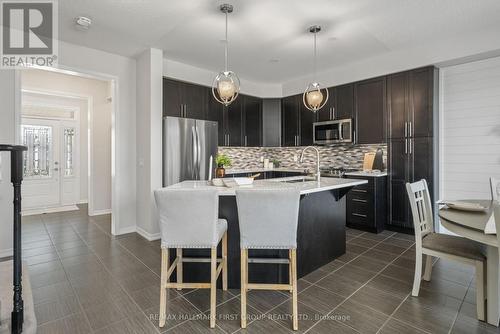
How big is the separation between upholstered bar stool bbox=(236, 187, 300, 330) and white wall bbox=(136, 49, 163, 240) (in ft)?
7.62

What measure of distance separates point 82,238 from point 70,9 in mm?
2998

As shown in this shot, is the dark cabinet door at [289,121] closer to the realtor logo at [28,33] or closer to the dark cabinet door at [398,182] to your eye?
the dark cabinet door at [398,182]

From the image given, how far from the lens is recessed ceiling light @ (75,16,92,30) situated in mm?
2923

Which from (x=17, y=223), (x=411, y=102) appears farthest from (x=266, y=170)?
(x=17, y=223)

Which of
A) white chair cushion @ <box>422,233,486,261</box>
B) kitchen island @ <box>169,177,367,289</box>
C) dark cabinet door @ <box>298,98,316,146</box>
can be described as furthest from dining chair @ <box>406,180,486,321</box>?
dark cabinet door @ <box>298,98,316,146</box>

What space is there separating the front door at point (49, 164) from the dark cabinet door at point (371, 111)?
251 inches

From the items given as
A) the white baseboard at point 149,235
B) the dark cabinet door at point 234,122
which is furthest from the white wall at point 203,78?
the white baseboard at point 149,235

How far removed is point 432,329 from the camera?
5.94ft

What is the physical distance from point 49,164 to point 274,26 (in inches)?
234

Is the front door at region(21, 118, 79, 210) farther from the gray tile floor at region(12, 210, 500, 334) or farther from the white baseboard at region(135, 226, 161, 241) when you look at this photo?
the white baseboard at region(135, 226, 161, 241)

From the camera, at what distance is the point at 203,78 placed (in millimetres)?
4793

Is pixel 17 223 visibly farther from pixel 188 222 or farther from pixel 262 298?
pixel 262 298

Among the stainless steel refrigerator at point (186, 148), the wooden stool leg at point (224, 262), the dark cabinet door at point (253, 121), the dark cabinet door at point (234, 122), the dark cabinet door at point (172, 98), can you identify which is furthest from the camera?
the dark cabinet door at point (253, 121)

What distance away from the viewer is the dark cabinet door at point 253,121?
18.3 ft
